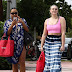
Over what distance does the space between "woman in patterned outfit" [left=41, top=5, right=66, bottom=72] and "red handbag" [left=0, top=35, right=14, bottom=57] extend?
2.85 ft

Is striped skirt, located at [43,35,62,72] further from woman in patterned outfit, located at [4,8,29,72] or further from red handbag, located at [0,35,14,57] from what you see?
red handbag, located at [0,35,14,57]

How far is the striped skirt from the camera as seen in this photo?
726 centimetres

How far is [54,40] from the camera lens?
726 centimetres

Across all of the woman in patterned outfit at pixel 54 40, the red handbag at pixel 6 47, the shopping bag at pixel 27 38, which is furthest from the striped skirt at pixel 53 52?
the red handbag at pixel 6 47

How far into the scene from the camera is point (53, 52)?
7309 millimetres

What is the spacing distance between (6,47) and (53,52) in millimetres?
1174

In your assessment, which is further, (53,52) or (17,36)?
(17,36)

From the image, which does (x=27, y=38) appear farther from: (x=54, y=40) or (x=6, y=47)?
(x=54, y=40)

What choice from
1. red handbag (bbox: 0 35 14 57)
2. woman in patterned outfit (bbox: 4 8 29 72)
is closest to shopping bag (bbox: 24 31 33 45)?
woman in patterned outfit (bbox: 4 8 29 72)

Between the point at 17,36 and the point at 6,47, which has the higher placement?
the point at 17,36

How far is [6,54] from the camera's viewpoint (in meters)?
7.83

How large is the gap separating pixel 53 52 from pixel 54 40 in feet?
0.83

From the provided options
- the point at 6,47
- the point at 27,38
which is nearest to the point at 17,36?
the point at 27,38

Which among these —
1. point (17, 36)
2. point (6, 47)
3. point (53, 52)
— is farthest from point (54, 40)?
point (6, 47)
